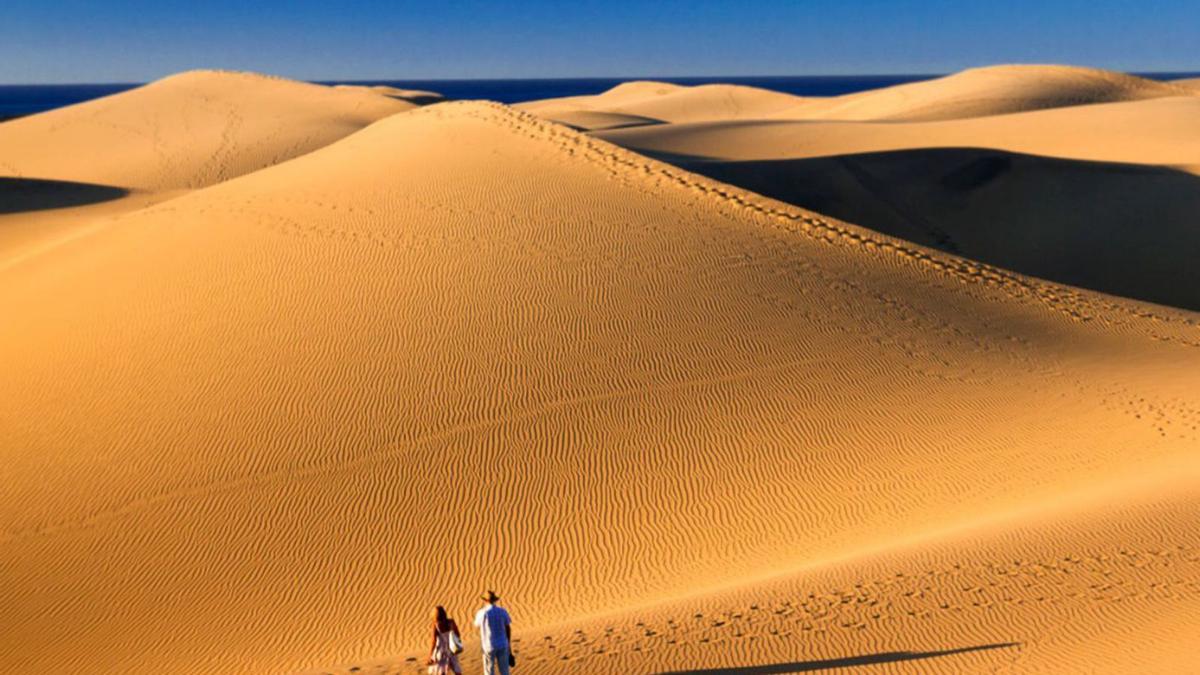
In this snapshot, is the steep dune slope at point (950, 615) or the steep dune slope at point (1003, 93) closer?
the steep dune slope at point (950, 615)

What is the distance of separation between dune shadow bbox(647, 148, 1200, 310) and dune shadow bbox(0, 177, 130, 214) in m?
19.5

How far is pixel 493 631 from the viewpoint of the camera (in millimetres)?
7234

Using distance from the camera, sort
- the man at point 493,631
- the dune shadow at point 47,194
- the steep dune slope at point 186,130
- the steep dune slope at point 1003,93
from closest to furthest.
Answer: the man at point 493,631 → the dune shadow at point 47,194 → the steep dune slope at point 186,130 → the steep dune slope at point 1003,93

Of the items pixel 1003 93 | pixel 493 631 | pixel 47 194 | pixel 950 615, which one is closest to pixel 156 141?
pixel 47 194

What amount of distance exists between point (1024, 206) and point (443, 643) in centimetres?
2700

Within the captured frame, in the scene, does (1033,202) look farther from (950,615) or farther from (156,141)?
(156,141)

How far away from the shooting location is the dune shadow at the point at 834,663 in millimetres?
7684

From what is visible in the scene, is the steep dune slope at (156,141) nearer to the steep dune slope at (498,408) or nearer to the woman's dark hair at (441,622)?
the steep dune slope at (498,408)

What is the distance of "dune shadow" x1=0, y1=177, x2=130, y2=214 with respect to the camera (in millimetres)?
34438

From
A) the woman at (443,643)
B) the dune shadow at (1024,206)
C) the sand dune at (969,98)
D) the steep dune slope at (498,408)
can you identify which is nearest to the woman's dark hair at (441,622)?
the woman at (443,643)

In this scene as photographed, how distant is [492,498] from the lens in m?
12.1

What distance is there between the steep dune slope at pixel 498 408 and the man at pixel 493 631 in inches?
→ 90.8

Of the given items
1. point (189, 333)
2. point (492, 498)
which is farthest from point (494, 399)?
point (189, 333)

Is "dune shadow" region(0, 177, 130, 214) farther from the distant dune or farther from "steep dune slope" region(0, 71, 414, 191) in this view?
the distant dune
